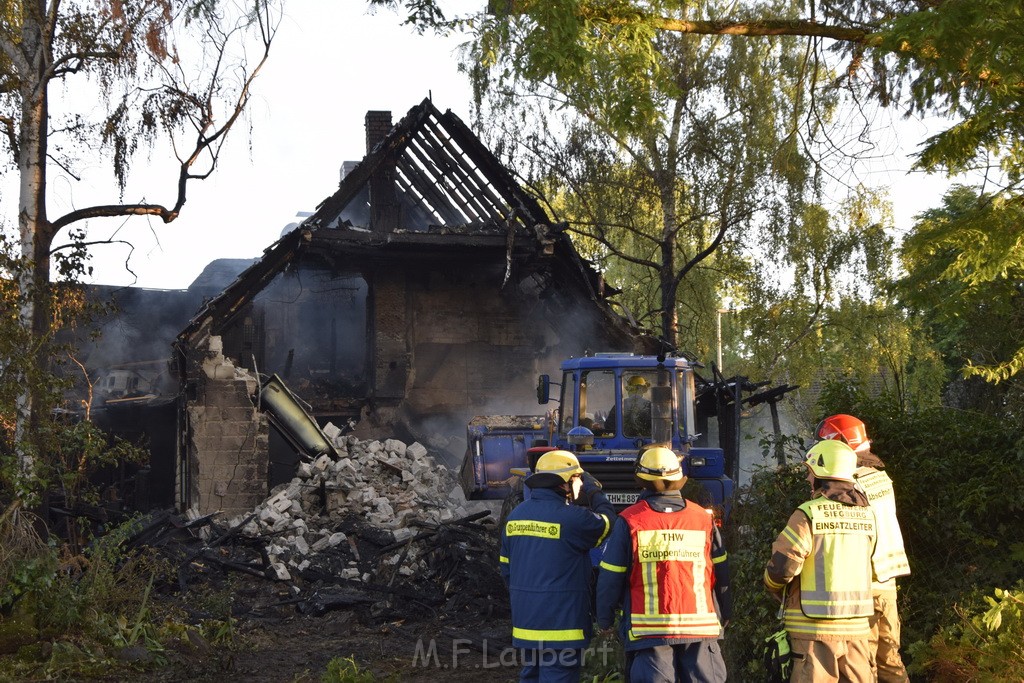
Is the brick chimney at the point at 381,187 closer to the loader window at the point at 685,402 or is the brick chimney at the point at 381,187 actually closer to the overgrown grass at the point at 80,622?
the loader window at the point at 685,402

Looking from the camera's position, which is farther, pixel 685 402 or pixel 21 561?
pixel 685 402

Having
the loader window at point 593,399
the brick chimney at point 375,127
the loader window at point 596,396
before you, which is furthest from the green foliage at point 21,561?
the brick chimney at point 375,127

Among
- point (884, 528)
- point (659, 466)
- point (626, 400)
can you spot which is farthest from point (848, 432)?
point (626, 400)

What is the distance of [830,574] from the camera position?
5.31 meters

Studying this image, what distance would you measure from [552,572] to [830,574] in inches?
57.5

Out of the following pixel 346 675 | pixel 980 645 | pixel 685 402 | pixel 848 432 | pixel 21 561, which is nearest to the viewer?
pixel 848 432

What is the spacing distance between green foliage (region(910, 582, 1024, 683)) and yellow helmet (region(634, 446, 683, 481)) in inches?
87.9

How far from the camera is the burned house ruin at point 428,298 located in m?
19.4

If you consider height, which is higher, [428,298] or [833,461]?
[428,298]

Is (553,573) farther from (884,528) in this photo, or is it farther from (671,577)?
(884,528)

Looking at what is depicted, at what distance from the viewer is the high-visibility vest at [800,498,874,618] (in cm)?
532

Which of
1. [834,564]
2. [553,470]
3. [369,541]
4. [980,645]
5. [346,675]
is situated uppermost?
[553,470]

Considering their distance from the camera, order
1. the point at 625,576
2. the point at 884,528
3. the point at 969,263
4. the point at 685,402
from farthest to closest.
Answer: the point at 685,402 → the point at 969,263 → the point at 884,528 → the point at 625,576

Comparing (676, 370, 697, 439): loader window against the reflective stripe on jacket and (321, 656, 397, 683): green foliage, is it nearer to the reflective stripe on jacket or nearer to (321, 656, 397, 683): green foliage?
(321, 656, 397, 683): green foliage
